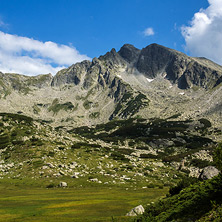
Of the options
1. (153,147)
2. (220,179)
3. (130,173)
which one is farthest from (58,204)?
(153,147)

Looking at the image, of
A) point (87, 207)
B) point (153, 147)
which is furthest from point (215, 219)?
point (153, 147)

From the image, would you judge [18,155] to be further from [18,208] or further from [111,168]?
[18,208]

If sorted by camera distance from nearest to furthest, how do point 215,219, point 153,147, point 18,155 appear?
point 215,219
point 18,155
point 153,147

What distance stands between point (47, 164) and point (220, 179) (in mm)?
70419

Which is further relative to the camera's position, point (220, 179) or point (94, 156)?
point (94, 156)

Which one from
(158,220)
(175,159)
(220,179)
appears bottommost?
(158,220)

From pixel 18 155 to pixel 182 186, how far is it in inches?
3242

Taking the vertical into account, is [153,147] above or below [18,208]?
above

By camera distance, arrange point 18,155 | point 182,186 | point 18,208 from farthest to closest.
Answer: point 18,155, point 18,208, point 182,186

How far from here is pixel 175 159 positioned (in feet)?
406

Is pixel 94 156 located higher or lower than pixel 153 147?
lower

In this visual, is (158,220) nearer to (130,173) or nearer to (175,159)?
(130,173)

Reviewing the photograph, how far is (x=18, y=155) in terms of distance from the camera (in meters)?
95.1

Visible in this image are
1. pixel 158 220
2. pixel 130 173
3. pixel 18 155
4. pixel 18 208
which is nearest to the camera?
pixel 158 220
